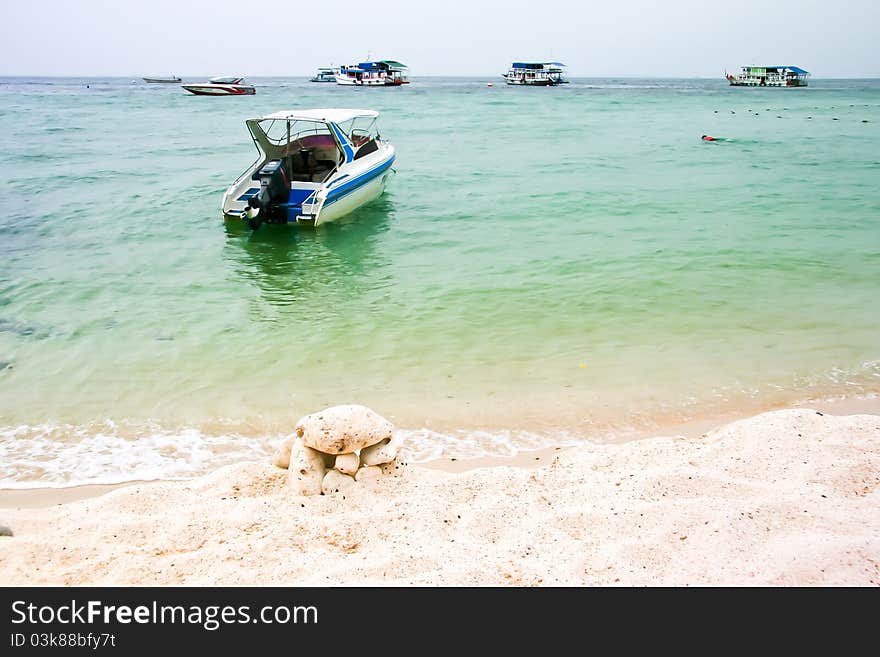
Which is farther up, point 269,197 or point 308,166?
point 308,166

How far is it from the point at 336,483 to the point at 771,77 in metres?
107

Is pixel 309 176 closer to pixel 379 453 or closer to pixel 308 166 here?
pixel 308 166

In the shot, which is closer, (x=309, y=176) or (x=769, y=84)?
(x=309, y=176)

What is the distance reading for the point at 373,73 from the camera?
97.1m

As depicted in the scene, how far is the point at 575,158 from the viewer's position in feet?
77.5

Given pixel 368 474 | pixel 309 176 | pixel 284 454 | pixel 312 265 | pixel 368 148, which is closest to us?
pixel 368 474

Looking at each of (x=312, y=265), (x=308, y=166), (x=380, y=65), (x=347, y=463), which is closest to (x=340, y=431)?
(x=347, y=463)

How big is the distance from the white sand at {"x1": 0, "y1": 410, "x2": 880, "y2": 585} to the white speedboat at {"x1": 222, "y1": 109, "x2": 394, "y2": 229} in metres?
9.35

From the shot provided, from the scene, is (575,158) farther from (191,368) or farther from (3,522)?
(3,522)

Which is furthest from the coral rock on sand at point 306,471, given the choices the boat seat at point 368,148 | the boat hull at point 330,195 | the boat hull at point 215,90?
the boat hull at point 215,90

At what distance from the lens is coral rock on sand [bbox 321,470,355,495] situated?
4.30 m

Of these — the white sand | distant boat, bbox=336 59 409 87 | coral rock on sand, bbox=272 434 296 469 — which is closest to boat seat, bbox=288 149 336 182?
coral rock on sand, bbox=272 434 296 469

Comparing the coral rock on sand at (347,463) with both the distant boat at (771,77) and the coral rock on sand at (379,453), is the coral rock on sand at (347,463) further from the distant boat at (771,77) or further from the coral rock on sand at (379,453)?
the distant boat at (771,77)

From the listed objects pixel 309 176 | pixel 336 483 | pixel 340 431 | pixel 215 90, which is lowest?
pixel 336 483
